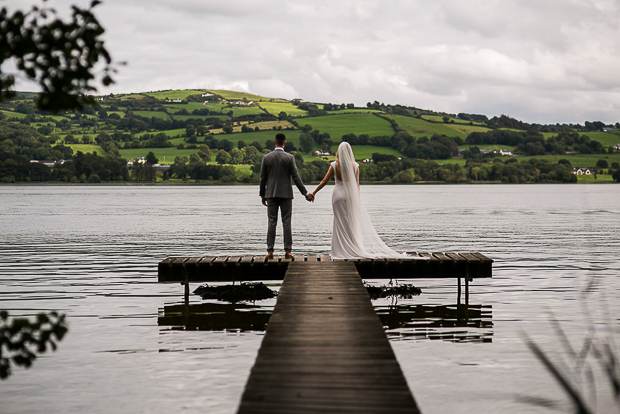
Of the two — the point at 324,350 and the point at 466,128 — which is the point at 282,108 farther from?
the point at 324,350

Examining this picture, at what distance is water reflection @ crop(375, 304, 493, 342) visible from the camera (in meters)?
10.7

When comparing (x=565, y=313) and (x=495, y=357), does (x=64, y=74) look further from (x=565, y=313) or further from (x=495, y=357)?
(x=565, y=313)

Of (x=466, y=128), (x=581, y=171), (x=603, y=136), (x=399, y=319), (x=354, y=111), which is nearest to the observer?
(x=399, y=319)

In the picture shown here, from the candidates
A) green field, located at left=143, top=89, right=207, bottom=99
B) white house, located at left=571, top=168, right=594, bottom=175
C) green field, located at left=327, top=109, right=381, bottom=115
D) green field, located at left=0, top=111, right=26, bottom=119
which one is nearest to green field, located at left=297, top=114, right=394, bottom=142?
green field, located at left=327, top=109, right=381, bottom=115

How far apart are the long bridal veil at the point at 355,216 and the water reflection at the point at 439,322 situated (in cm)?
131

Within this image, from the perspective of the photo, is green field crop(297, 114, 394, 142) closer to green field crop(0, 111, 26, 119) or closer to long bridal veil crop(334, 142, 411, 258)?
green field crop(0, 111, 26, 119)

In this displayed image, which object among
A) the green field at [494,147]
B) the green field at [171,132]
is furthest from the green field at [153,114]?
the green field at [494,147]

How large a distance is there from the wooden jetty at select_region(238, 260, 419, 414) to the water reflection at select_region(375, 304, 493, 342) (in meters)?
2.10

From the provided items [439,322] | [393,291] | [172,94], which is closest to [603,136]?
[172,94]

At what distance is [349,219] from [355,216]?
150 millimetres

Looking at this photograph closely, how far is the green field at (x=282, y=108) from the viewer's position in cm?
15888

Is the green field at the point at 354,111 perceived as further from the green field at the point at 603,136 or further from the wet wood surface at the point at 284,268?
the wet wood surface at the point at 284,268

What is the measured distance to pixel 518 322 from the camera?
11.8 m

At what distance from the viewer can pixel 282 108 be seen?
170m
